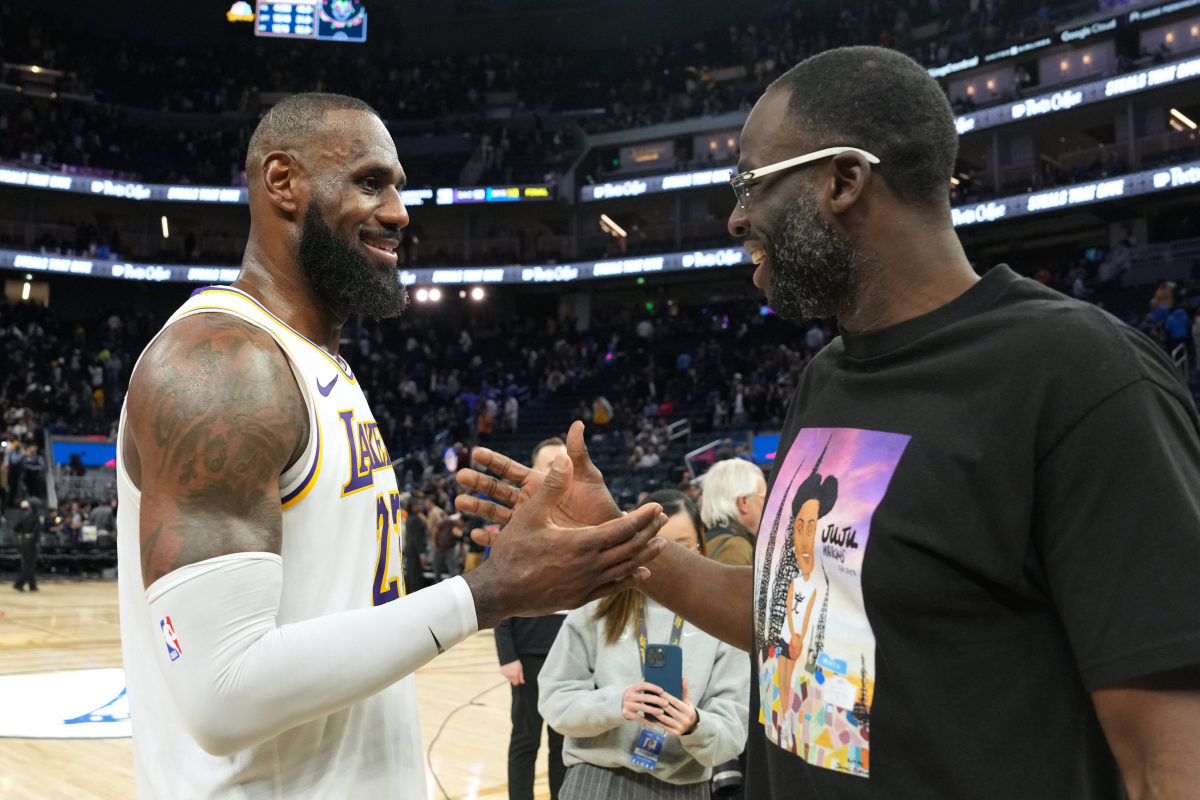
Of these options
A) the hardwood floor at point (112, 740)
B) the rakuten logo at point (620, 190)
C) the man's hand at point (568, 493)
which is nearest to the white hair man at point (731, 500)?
the hardwood floor at point (112, 740)

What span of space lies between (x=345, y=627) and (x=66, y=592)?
1707 centimetres

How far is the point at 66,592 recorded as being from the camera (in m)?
16.5

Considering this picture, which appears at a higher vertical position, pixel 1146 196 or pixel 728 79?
pixel 728 79

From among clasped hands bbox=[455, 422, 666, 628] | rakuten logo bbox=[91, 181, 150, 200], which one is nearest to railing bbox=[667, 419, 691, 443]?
rakuten logo bbox=[91, 181, 150, 200]

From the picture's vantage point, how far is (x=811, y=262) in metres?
1.93

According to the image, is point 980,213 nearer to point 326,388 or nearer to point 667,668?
point 667,668

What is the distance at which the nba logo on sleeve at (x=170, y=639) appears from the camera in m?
1.69

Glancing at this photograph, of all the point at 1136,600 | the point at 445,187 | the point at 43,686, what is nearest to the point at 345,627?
the point at 1136,600

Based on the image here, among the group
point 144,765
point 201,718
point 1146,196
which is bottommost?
point 144,765

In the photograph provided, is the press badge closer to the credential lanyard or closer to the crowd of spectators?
the credential lanyard

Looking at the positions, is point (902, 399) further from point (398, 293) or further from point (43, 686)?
point (43, 686)

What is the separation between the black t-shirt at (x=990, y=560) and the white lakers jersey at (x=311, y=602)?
0.82m

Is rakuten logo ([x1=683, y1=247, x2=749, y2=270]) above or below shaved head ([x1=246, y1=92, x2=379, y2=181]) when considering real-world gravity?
above

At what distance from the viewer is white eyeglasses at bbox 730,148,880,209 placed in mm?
1836
